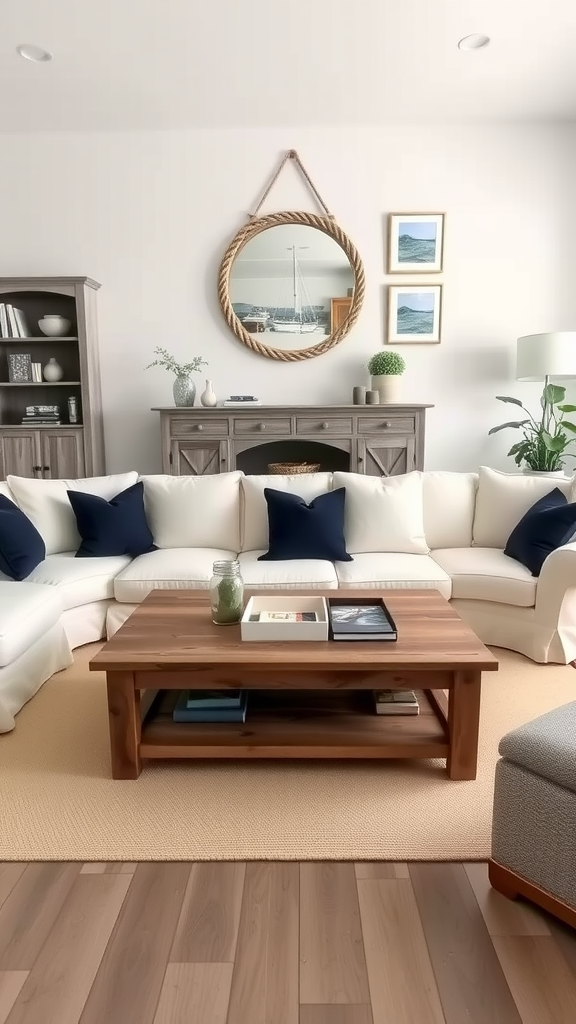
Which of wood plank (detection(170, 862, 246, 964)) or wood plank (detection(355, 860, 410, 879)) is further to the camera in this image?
wood plank (detection(355, 860, 410, 879))

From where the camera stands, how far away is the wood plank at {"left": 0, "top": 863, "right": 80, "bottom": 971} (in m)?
1.39

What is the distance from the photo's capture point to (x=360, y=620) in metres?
2.14

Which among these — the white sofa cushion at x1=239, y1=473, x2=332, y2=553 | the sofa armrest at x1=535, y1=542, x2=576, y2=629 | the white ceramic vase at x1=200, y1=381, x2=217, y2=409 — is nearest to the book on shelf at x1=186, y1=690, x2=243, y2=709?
the white sofa cushion at x1=239, y1=473, x2=332, y2=553

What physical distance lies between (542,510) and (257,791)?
193 cm

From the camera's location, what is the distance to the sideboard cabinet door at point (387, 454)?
4.48m

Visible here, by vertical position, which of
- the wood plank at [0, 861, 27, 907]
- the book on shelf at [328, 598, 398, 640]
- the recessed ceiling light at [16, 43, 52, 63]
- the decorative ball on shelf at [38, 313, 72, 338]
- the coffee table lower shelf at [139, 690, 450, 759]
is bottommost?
the wood plank at [0, 861, 27, 907]

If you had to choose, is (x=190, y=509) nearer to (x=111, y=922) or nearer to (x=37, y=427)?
(x=37, y=427)

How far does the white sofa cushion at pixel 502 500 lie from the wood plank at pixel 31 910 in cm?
249

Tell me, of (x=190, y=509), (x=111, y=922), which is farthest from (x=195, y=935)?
(x=190, y=509)

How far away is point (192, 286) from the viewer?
4.80 meters

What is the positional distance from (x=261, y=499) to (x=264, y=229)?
2386 mm

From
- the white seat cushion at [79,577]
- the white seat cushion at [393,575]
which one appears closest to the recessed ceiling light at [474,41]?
the white seat cushion at [393,575]

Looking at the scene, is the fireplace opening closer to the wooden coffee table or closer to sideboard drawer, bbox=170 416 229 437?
sideboard drawer, bbox=170 416 229 437

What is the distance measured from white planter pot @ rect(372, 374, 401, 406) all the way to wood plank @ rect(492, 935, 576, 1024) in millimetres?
3584
